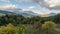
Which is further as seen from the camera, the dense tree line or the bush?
Answer: the dense tree line

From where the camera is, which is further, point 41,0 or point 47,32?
point 41,0

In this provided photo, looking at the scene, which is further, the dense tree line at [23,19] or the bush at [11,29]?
the dense tree line at [23,19]

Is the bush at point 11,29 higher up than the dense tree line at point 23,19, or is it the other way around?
the dense tree line at point 23,19

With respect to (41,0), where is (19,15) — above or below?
below

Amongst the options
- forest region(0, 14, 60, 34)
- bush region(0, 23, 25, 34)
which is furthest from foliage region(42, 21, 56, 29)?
bush region(0, 23, 25, 34)

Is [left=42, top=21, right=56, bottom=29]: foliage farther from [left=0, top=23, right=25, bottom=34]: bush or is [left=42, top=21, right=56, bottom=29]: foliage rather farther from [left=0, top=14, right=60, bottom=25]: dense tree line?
[left=0, top=23, right=25, bottom=34]: bush

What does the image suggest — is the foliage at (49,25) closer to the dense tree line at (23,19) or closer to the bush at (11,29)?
the dense tree line at (23,19)

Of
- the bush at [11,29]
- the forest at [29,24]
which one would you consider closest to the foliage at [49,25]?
the forest at [29,24]

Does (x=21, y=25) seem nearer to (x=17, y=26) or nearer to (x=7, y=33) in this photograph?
(x=17, y=26)

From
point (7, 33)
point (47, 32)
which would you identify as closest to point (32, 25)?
point (47, 32)

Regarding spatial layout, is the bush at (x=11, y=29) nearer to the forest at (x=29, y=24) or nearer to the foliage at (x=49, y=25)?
the forest at (x=29, y=24)

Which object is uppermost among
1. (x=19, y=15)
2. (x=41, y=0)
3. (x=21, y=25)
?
(x=41, y=0)
